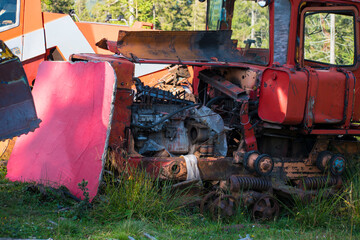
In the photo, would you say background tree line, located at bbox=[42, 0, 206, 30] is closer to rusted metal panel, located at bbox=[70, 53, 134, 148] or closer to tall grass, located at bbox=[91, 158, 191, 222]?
rusted metal panel, located at bbox=[70, 53, 134, 148]

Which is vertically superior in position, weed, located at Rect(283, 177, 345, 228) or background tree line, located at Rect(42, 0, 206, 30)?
background tree line, located at Rect(42, 0, 206, 30)

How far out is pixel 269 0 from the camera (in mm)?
5453

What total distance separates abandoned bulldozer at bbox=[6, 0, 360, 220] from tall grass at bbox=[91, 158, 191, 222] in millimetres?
255

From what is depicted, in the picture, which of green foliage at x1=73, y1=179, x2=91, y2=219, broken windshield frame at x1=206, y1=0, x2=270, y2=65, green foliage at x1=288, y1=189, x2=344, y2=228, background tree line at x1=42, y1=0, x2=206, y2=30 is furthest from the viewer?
background tree line at x1=42, y1=0, x2=206, y2=30

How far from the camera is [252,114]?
18.0 ft

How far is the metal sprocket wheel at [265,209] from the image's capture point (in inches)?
200

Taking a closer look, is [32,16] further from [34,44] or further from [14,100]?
[14,100]

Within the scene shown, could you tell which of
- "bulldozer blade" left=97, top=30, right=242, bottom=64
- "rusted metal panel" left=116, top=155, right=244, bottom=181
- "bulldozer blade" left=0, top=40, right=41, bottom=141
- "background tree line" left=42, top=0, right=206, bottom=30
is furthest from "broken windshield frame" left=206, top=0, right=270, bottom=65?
"background tree line" left=42, top=0, right=206, bottom=30

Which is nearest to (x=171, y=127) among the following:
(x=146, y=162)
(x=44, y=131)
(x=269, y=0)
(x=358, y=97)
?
(x=146, y=162)

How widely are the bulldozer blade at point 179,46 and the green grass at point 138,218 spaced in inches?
66.7

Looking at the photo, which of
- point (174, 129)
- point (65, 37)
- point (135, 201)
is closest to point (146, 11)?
point (65, 37)

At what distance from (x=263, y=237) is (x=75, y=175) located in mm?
2130

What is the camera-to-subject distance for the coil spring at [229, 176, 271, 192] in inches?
200

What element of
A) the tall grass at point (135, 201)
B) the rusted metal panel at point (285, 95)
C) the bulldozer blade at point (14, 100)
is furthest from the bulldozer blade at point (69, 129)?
the rusted metal panel at point (285, 95)
